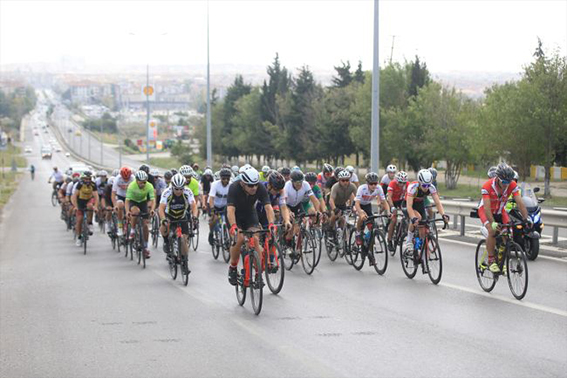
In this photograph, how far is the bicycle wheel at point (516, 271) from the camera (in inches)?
425

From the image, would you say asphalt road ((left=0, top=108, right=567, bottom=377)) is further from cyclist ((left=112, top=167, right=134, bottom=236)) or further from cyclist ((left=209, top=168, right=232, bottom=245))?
cyclist ((left=112, top=167, right=134, bottom=236))

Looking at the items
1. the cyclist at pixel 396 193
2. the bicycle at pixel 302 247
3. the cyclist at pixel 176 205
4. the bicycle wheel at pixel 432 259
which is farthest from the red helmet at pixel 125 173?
the bicycle wheel at pixel 432 259

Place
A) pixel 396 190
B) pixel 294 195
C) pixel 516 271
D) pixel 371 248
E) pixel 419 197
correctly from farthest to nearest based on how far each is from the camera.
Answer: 1. pixel 396 190
2. pixel 294 195
3. pixel 371 248
4. pixel 419 197
5. pixel 516 271

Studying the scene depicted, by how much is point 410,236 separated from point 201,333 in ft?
16.0

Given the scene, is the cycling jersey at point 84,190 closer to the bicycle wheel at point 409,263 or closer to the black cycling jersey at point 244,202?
the bicycle wheel at point 409,263

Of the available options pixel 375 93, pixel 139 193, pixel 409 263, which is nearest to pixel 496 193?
pixel 409 263

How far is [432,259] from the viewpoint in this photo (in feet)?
41.3

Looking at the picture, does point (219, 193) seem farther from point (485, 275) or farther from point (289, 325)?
point (289, 325)

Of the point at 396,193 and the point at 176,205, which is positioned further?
the point at 396,193

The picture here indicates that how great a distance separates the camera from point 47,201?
4594 centimetres

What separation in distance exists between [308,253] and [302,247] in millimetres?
251

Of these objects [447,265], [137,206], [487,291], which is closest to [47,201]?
[137,206]

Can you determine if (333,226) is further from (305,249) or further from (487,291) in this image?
(487,291)

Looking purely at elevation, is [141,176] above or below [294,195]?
above
